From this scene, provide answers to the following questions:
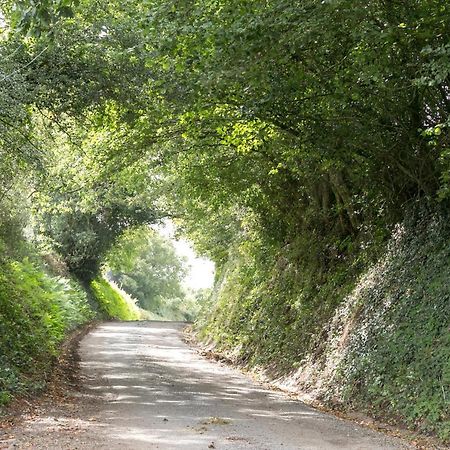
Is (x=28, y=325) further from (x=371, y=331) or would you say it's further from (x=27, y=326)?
(x=371, y=331)

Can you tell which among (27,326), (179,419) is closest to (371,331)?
(179,419)

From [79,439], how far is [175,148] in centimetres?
970

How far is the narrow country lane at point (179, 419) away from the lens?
8594 millimetres

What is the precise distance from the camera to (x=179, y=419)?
407 inches

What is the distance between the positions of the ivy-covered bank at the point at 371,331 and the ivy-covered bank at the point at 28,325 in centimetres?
588

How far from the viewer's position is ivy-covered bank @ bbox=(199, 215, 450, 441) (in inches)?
417

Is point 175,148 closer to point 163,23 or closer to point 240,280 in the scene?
point 163,23

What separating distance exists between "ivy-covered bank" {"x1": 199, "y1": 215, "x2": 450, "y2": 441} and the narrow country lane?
0.85 m

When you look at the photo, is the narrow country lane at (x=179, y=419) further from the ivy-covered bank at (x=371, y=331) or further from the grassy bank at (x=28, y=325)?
the grassy bank at (x=28, y=325)

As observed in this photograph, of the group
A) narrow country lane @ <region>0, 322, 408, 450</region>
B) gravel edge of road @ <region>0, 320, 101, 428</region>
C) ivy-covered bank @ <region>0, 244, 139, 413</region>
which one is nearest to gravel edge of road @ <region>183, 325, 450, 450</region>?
narrow country lane @ <region>0, 322, 408, 450</region>

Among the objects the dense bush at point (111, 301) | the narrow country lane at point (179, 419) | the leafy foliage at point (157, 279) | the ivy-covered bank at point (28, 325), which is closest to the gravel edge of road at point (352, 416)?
the narrow country lane at point (179, 419)

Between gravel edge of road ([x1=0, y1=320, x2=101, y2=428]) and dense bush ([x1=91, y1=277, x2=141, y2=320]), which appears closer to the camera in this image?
gravel edge of road ([x1=0, y1=320, x2=101, y2=428])

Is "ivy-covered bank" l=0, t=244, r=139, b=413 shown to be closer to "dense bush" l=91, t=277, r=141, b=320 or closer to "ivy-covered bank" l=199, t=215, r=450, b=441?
"ivy-covered bank" l=199, t=215, r=450, b=441

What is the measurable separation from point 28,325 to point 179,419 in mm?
6996
